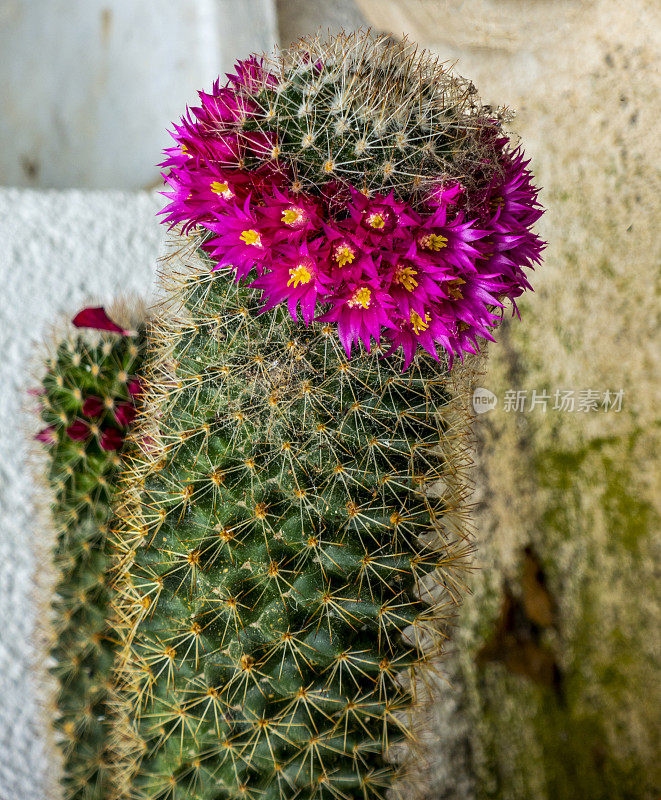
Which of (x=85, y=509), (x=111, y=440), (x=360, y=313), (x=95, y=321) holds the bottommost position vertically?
(x=85, y=509)

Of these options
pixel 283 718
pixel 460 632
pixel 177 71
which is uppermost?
pixel 177 71

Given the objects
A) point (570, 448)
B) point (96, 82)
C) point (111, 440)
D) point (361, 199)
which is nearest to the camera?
point (361, 199)

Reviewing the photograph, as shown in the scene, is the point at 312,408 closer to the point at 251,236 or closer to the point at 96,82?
the point at 251,236

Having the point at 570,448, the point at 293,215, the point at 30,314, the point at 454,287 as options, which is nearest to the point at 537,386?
the point at 570,448

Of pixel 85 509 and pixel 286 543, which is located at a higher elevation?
pixel 286 543

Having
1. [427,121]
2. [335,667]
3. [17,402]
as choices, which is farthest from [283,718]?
[17,402]

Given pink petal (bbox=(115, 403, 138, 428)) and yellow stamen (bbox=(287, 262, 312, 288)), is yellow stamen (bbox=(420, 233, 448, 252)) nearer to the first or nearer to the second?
yellow stamen (bbox=(287, 262, 312, 288))

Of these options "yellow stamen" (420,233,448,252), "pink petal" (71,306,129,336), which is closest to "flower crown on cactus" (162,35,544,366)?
"yellow stamen" (420,233,448,252)

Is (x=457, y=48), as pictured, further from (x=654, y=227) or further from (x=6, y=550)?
(x=6, y=550)
